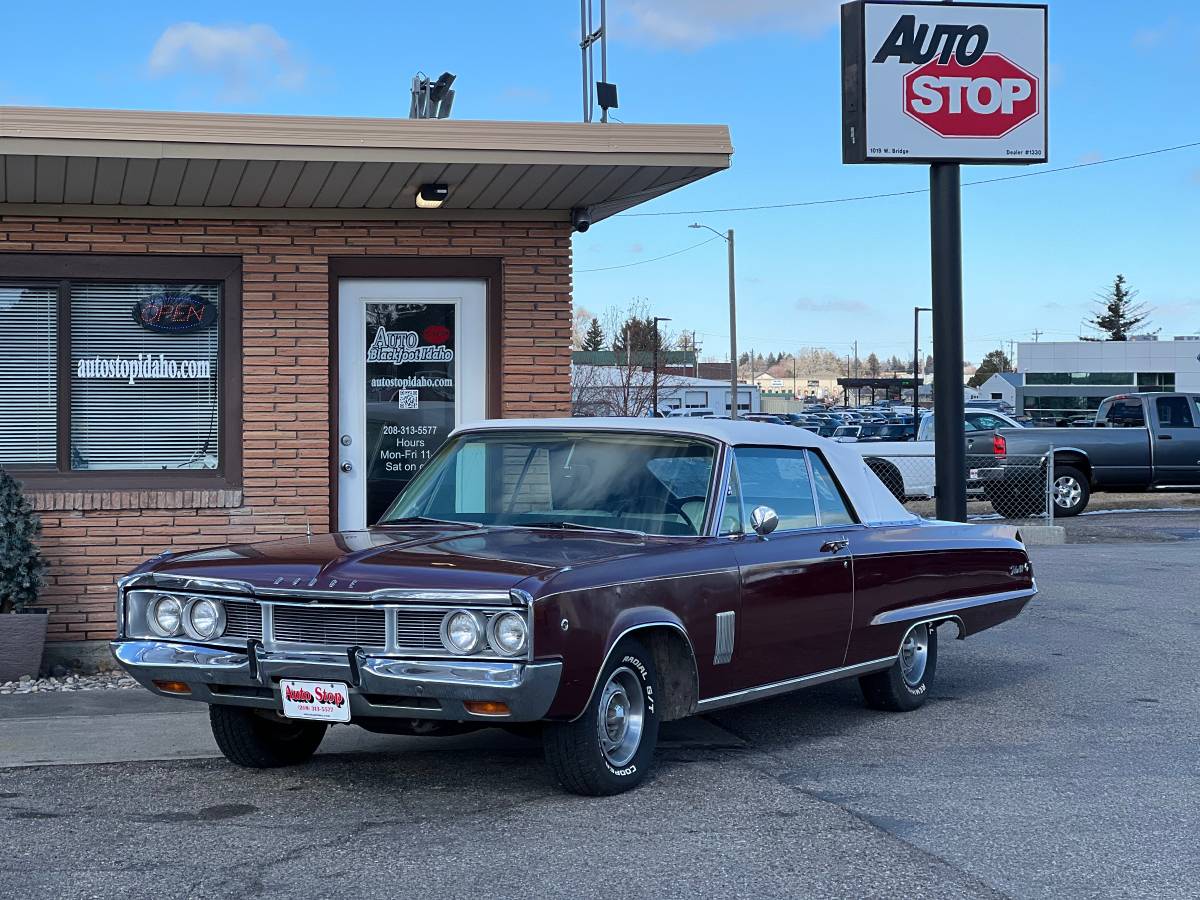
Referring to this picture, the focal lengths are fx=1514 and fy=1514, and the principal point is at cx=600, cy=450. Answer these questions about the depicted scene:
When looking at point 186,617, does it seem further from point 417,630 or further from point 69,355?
point 69,355

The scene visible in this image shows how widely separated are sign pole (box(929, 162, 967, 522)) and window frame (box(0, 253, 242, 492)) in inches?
229

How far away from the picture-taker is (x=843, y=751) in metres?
7.03

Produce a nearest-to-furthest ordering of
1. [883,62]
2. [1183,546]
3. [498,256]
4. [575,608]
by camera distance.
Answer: [575,608]
[498,256]
[883,62]
[1183,546]

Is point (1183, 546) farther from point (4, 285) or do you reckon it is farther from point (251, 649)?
point (251, 649)

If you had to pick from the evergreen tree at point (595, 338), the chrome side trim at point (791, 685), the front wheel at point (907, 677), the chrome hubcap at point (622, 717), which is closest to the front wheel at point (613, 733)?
the chrome hubcap at point (622, 717)

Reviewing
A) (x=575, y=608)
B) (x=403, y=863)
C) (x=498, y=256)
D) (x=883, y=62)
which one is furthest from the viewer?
(x=883, y=62)

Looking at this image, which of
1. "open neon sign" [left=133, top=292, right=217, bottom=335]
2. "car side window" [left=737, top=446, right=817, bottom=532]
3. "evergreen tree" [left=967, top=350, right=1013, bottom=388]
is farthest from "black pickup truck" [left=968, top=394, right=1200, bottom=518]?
"evergreen tree" [left=967, top=350, right=1013, bottom=388]

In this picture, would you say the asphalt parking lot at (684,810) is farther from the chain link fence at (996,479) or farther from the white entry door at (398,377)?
the chain link fence at (996,479)

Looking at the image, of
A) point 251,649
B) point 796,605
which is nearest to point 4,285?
point 251,649

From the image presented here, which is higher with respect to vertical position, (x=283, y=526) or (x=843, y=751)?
(x=283, y=526)

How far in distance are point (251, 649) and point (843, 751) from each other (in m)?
2.85

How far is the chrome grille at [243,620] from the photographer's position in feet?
18.9

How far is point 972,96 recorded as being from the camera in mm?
13273

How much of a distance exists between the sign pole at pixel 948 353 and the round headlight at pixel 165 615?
26.1ft
